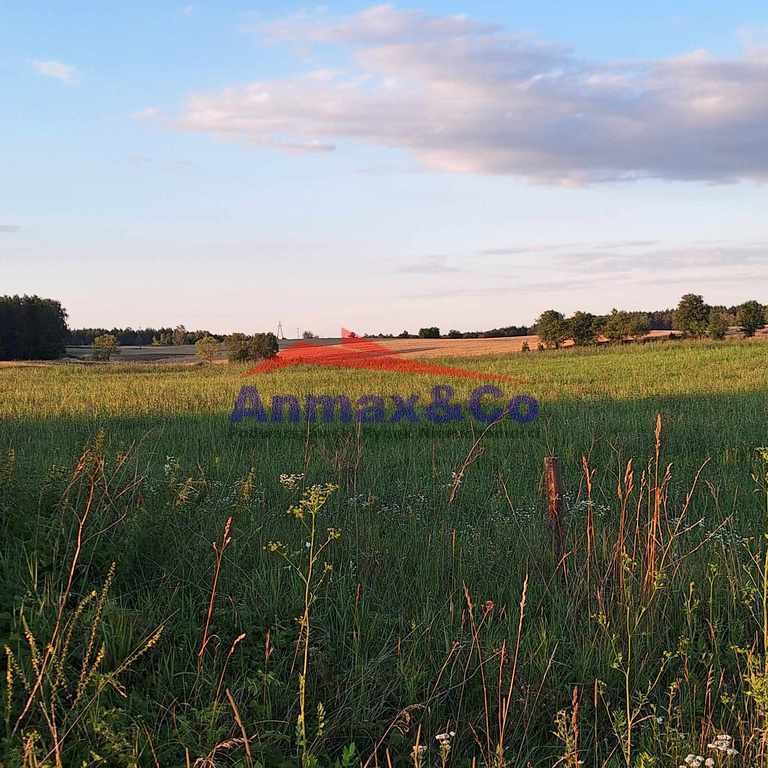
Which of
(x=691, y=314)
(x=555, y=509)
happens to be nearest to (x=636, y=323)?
(x=691, y=314)

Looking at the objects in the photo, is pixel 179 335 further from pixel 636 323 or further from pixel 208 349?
pixel 636 323

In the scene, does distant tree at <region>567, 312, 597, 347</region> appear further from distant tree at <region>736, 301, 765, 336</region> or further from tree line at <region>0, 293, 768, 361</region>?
distant tree at <region>736, 301, 765, 336</region>

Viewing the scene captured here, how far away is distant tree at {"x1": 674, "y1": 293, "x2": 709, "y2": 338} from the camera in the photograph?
73.9m

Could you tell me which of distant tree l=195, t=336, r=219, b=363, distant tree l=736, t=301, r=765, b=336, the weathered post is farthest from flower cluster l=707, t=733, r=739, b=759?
distant tree l=736, t=301, r=765, b=336

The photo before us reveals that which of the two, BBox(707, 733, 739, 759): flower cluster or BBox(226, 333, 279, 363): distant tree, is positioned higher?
BBox(226, 333, 279, 363): distant tree

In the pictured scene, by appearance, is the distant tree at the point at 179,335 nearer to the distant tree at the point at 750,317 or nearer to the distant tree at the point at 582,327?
the distant tree at the point at 582,327

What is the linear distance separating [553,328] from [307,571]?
6901 centimetres

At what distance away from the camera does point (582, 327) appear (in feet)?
236

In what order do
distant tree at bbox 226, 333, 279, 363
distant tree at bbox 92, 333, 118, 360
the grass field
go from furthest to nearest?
distant tree at bbox 92, 333, 118, 360 < distant tree at bbox 226, 333, 279, 363 < the grass field

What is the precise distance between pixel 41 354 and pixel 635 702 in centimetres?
8064

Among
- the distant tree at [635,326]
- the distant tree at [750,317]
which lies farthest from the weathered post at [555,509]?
the distant tree at [750,317]

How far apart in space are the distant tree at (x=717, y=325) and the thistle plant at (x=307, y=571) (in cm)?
6798

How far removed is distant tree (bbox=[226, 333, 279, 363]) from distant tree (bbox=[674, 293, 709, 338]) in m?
43.5

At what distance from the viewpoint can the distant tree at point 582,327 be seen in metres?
71.8
